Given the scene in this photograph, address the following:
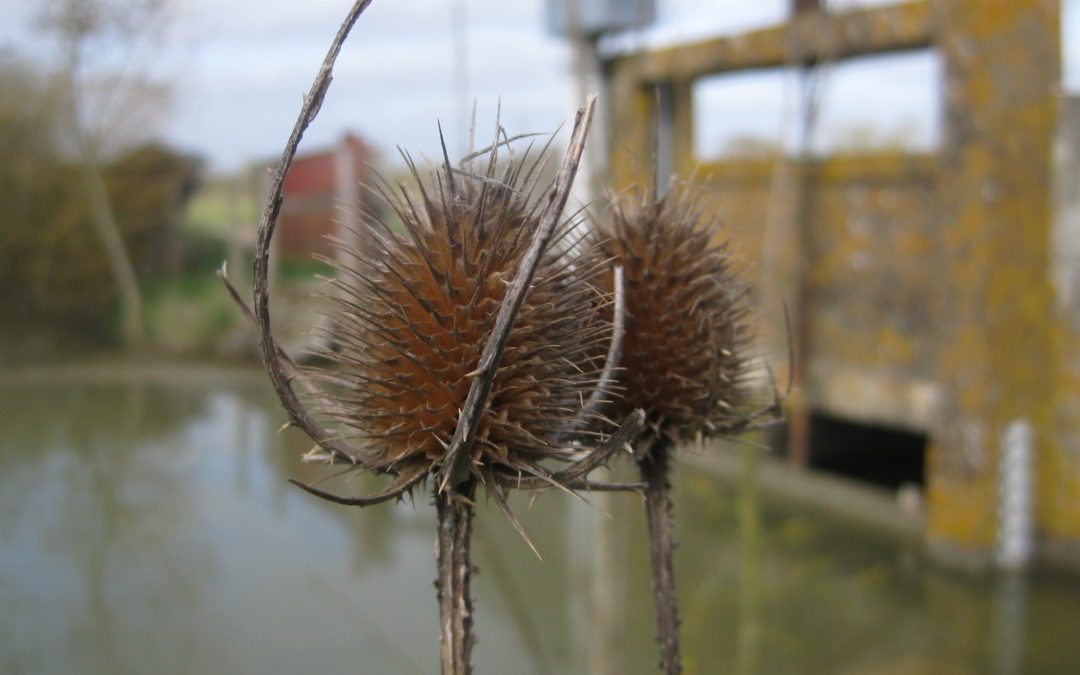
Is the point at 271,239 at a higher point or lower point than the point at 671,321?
higher

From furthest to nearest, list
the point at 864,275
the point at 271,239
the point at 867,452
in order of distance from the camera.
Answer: the point at 867,452 < the point at 864,275 < the point at 271,239

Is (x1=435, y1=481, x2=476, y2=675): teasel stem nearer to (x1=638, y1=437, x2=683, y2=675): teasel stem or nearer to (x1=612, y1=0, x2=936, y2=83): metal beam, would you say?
(x1=638, y1=437, x2=683, y2=675): teasel stem

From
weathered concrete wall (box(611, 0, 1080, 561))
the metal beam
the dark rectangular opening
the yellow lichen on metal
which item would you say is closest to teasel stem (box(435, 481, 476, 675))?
weathered concrete wall (box(611, 0, 1080, 561))

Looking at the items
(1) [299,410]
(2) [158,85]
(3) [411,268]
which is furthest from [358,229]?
(2) [158,85]

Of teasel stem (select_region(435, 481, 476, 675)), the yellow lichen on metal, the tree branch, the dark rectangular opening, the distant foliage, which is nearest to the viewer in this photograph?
the tree branch

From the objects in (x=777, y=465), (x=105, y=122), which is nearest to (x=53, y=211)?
(x=105, y=122)

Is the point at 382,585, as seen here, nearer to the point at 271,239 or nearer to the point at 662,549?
the point at 662,549

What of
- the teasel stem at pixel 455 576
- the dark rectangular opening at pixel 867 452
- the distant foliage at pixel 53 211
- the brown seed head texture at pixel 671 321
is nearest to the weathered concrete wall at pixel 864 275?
the dark rectangular opening at pixel 867 452
